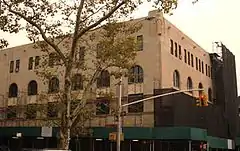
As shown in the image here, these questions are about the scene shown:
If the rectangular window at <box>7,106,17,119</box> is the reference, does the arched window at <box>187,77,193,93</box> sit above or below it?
above

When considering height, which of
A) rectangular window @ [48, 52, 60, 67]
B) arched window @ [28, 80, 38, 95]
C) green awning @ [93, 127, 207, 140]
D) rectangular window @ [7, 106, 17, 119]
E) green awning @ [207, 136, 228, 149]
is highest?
arched window @ [28, 80, 38, 95]

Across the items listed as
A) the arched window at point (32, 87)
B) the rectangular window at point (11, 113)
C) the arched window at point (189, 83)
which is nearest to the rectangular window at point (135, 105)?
the arched window at point (189, 83)

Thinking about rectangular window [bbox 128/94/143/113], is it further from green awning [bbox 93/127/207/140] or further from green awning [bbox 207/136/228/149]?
green awning [bbox 207/136/228/149]

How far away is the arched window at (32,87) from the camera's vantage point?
54.2m

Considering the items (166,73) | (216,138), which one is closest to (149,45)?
(166,73)

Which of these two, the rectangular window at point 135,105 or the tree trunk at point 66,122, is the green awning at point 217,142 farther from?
the tree trunk at point 66,122

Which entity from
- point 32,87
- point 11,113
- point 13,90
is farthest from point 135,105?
point 13,90

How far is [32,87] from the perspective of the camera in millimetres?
54844

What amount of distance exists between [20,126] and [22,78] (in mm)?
7031

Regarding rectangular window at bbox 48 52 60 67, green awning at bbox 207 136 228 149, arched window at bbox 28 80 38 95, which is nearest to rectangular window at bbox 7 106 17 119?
arched window at bbox 28 80 38 95

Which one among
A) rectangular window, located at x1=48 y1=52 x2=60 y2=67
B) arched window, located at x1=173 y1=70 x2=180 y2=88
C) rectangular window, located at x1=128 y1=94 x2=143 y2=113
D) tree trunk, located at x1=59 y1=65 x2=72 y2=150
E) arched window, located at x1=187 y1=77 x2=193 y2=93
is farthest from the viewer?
arched window, located at x1=187 y1=77 x2=193 y2=93

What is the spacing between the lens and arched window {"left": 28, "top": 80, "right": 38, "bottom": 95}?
54188mm

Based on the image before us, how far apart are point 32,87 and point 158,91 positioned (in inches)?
770

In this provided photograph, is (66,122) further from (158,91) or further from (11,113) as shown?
(11,113)
